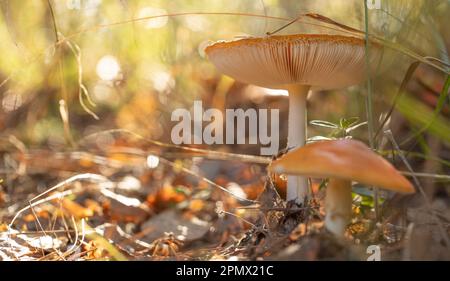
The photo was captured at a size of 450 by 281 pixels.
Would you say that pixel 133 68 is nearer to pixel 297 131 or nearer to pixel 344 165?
pixel 297 131

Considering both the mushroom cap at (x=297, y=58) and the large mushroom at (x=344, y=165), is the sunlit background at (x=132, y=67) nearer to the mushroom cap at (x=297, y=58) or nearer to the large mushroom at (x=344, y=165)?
the mushroom cap at (x=297, y=58)

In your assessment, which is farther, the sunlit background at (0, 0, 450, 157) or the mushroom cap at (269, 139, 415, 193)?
the sunlit background at (0, 0, 450, 157)

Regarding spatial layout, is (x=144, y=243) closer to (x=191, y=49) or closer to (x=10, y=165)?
(x=10, y=165)

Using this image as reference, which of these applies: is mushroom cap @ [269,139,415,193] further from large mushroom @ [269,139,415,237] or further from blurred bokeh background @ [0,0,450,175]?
blurred bokeh background @ [0,0,450,175]

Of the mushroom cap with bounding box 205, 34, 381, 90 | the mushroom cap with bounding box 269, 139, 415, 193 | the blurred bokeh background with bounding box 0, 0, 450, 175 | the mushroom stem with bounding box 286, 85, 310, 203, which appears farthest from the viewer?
the blurred bokeh background with bounding box 0, 0, 450, 175

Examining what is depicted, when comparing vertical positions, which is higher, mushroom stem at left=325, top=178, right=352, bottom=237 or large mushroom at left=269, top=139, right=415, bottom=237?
large mushroom at left=269, top=139, right=415, bottom=237

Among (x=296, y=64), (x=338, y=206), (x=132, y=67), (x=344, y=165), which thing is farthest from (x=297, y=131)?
(x=132, y=67)

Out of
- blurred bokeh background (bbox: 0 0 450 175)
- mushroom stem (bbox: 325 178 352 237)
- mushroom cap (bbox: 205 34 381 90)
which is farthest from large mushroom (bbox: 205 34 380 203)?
blurred bokeh background (bbox: 0 0 450 175)
